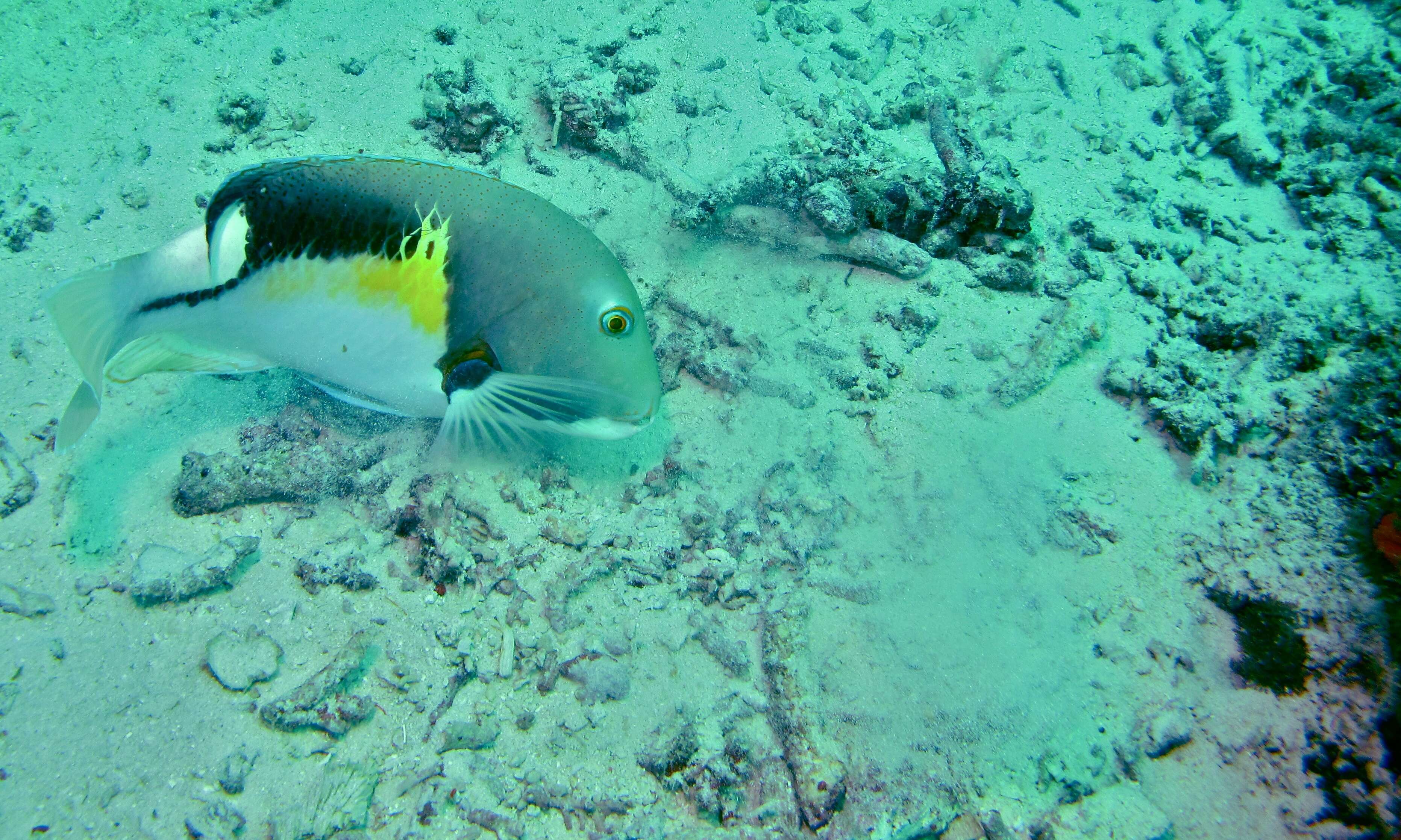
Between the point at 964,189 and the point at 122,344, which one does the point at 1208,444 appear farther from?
the point at 122,344

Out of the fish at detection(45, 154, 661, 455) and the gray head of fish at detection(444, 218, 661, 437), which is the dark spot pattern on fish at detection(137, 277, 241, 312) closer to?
the fish at detection(45, 154, 661, 455)

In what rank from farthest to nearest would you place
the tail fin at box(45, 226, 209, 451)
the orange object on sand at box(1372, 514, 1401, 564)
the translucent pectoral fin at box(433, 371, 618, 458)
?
the orange object on sand at box(1372, 514, 1401, 564) → the translucent pectoral fin at box(433, 371, 618, 458) → the tail fin at box(45, 226, 209, 451)

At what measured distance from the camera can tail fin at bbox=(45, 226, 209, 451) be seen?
2180mm

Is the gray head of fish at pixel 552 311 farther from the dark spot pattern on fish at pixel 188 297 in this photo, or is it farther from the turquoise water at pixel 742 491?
the dark spot pattern on fish at pixel 188 297

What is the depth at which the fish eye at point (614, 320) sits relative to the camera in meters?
2.26

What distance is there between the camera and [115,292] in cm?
220

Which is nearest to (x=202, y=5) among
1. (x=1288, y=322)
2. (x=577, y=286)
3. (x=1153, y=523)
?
(x=577, y=286)

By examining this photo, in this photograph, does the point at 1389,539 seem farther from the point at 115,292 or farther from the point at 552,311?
the point at 115,292

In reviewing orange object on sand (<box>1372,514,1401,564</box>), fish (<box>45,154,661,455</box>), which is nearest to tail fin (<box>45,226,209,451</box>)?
fish (<box>45,154,661,455</box>)

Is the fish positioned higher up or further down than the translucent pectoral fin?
higher up

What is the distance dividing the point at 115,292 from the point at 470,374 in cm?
130

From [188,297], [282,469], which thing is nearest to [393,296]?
[188,297]

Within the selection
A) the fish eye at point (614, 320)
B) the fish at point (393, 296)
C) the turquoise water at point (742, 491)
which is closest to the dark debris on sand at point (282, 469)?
the turquoise water at point (742, 491)

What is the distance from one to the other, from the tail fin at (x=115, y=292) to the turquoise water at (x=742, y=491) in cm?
7
